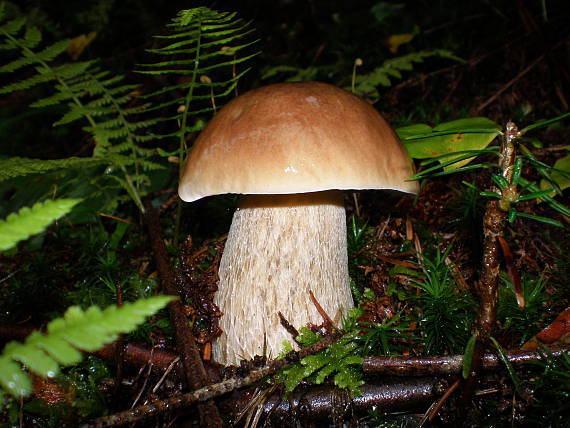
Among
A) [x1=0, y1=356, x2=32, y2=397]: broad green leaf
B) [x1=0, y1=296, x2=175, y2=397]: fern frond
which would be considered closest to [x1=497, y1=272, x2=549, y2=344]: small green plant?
[x1=0, y1=296, x2=175, y2=397]: fern frond

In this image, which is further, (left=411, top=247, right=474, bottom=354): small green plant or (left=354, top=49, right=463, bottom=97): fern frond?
(left=354, top=49, right=463, bottom=97): fern frond

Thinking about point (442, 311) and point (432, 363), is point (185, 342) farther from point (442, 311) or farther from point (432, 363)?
point (442, 311)

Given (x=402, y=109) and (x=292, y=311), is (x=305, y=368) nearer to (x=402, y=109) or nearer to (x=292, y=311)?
(x=292, y=311)

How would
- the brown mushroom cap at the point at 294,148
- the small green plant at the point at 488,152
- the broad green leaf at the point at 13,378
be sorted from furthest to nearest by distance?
1. the brown mushroom cap at the point at 294,148
2. the small green plant at the point at 488,152
3. the broad green leaf at the point at 13,378

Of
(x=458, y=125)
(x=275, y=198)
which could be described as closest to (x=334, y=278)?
(x=275, y=198)

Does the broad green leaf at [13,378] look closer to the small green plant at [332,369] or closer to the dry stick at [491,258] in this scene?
the small green plant at [332,369]

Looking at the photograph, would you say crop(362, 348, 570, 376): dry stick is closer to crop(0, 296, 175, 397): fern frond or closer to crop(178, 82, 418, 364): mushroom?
crop(178, 82, 418, 364): mushroom

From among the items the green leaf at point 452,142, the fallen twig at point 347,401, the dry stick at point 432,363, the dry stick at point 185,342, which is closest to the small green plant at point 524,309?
the dry stick at point 432,363
